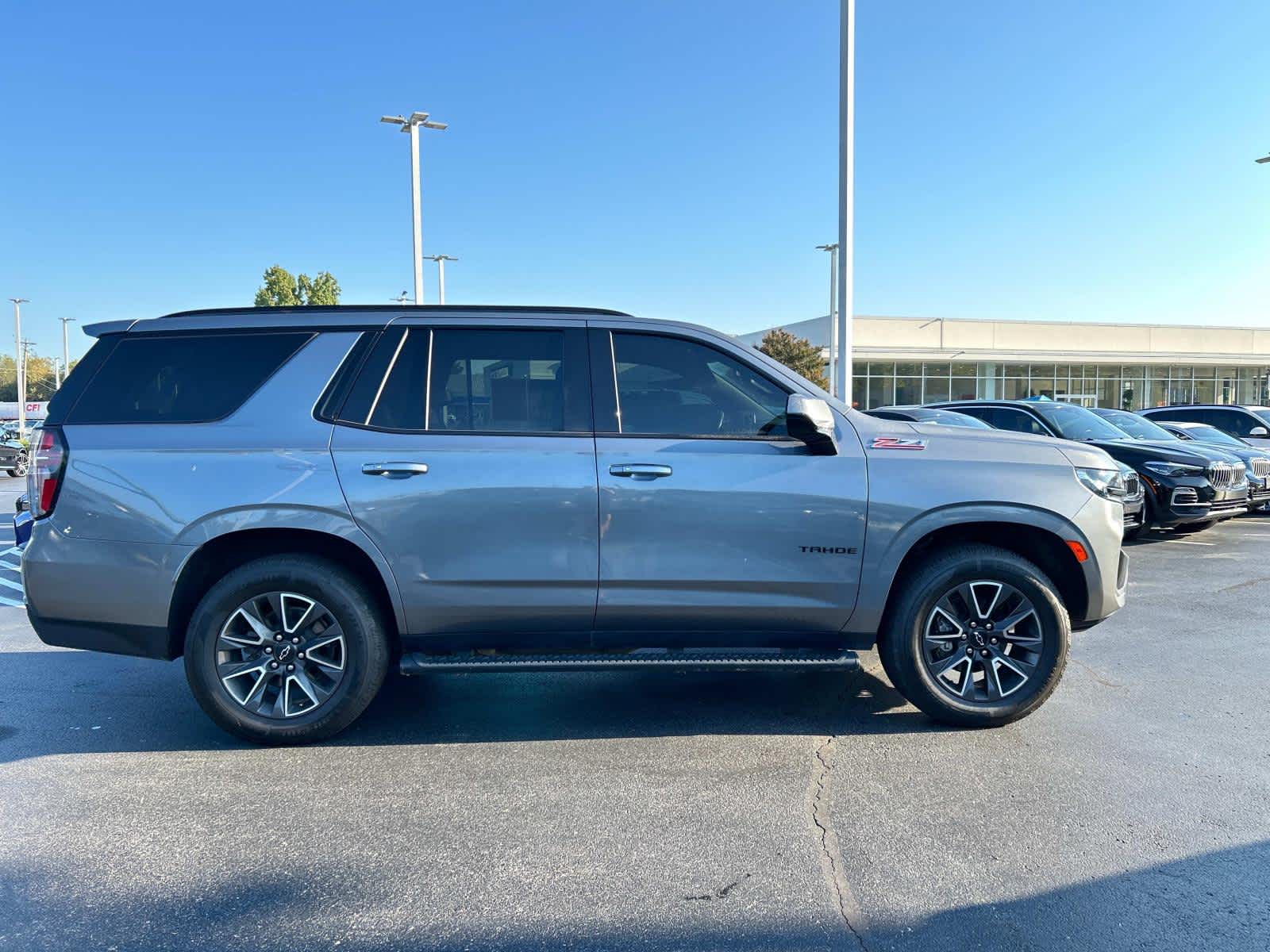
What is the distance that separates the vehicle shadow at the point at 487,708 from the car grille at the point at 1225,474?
7.33 m

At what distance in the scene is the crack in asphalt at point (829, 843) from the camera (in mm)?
2643

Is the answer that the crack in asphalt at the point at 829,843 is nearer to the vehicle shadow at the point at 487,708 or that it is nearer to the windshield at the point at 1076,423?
the vehicle shadow at the point at 487,708

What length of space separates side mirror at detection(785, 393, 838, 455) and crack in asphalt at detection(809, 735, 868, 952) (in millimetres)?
1407

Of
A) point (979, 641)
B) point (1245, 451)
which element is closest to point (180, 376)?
point (979, 641)

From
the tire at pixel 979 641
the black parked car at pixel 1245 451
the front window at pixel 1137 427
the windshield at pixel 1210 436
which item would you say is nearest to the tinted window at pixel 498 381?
the tire at pixel 979 641

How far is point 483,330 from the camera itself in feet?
13.6

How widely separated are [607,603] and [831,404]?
57.2 inches

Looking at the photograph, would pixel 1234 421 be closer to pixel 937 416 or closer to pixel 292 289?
pixel 937 416

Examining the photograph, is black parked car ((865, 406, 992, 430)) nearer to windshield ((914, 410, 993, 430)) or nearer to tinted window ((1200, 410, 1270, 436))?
windshield ((914, 410, 993, 430))

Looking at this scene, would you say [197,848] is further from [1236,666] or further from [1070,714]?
[1236,666]

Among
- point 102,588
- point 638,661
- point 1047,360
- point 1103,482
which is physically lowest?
point 638,661

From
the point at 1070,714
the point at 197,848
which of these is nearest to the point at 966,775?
the point at 1070,714

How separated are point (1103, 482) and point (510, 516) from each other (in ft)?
9.56

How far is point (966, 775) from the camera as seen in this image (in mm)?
3672
